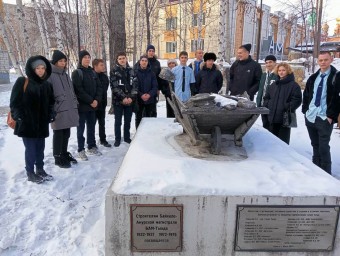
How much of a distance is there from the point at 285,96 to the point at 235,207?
2.65m

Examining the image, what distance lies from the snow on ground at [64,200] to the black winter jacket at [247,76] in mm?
997

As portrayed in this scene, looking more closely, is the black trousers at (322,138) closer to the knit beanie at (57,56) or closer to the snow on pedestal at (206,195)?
the snow on pedestal at (206,195)

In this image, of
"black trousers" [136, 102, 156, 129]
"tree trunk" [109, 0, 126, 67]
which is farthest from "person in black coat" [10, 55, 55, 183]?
"tree trunk" [109, 0, 126, 67]

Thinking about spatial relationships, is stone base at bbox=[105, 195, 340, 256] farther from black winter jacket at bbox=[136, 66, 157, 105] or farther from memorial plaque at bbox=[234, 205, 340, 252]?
black winter jacket at bbox=[136, 66, 157, 105]

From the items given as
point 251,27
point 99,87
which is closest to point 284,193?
point 99,87

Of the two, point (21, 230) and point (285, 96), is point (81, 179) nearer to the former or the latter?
point (21, 230)

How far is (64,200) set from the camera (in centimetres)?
369

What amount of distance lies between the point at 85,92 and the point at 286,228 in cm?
363

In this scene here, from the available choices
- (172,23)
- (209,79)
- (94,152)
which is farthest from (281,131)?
(172,23)

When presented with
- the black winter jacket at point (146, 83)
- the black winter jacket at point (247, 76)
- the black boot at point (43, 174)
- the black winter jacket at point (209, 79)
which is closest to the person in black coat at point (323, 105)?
the black winter jacket at point (247, 76)

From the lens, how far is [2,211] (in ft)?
11.1

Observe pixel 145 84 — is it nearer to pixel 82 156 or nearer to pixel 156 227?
pixel 82 156

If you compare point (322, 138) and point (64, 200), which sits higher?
point (322, 138)

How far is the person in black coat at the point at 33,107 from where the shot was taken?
3.74 m
